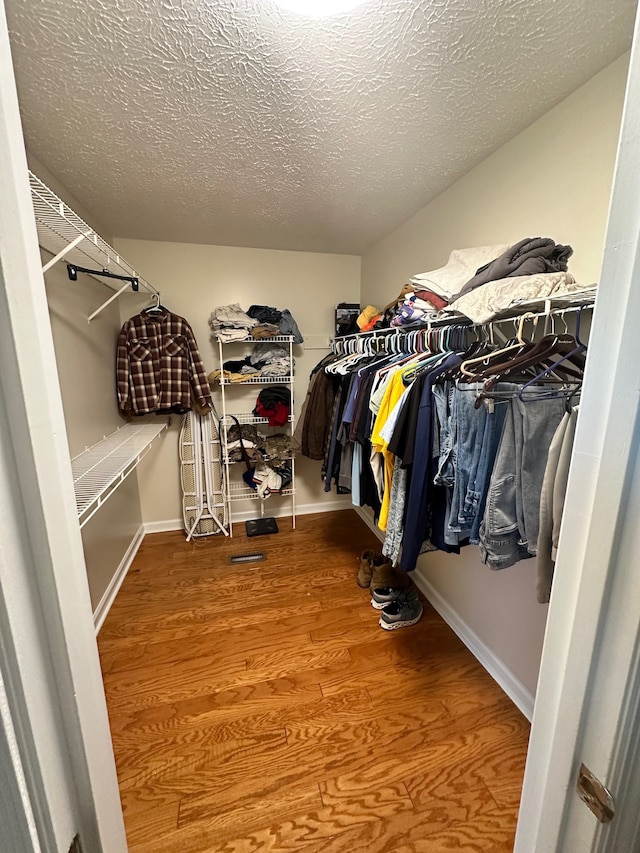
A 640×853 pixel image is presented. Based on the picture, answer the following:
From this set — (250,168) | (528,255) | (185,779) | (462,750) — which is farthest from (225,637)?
(250,168)

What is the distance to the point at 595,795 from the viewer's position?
0.44 meters

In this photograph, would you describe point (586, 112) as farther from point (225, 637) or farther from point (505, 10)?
point (225, 637)

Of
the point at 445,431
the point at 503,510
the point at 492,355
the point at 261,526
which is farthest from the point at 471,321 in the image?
the point at 261,526

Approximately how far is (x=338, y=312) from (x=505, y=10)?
202 cm

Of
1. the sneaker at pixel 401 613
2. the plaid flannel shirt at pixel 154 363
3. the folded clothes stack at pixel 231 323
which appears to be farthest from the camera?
the folded clothes stack at pixel 231 323

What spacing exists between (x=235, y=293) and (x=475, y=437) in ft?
7.70

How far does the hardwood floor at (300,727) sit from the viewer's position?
3.59 ft

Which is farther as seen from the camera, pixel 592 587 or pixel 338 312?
pixel 338 312

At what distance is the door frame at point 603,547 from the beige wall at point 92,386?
6.47ft

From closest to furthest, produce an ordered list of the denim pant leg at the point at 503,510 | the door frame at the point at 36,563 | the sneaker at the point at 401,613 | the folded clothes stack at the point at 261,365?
1. the door frame at the point at 36,563
2. the denim pant leg at the point at 503,510
3. the sneaker at the point at 401,613
4. the folded clothes stack at the point at 261,365

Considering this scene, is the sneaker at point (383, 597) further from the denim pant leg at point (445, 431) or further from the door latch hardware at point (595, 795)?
the door latch hardware at point (595, 795)

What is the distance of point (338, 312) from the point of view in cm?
291

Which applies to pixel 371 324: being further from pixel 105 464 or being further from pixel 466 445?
pixel 105 464

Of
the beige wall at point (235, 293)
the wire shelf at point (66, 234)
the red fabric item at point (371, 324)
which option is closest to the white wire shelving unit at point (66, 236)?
the wire shelf at point (66, 234)
